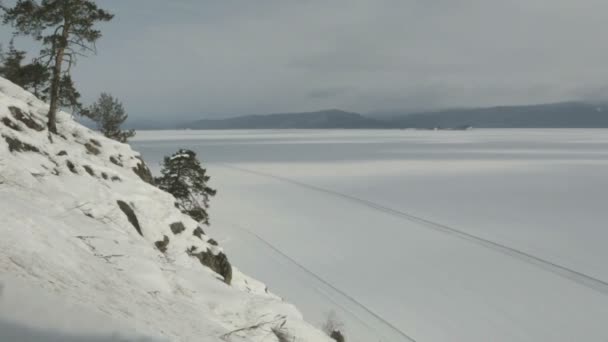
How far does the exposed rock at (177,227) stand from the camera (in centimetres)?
1347

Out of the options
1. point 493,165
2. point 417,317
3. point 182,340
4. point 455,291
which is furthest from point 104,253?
point 493,165

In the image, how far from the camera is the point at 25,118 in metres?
14.4

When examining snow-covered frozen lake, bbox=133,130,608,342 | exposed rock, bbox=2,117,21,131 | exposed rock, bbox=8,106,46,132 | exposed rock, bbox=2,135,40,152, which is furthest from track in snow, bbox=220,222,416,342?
exposed rock, bbox=2,117,21,131

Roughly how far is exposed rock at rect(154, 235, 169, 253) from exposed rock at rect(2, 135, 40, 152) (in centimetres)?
472

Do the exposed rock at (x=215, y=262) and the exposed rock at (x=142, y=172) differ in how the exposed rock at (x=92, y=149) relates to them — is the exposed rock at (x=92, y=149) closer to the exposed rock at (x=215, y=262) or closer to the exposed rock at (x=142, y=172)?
the exposed rock at (x=142, y=172)

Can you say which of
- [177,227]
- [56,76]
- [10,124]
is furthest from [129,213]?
[56,76]

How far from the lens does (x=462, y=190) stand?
206 ft

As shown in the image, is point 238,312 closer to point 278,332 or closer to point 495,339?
point 278,332

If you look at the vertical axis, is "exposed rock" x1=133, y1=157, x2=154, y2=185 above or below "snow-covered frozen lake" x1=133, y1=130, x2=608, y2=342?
above

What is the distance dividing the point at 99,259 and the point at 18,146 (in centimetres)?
803

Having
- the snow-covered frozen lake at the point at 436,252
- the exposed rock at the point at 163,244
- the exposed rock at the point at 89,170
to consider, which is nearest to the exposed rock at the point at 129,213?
the exposed rock at the point at 163,244

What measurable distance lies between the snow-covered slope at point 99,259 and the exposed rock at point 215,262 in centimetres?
7

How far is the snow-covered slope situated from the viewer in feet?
12.2

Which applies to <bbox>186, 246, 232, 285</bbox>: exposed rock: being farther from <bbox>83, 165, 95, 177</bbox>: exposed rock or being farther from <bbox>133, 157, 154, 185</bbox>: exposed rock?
<bbox>133, 157, 154, 185</bbox>: exposed rock
